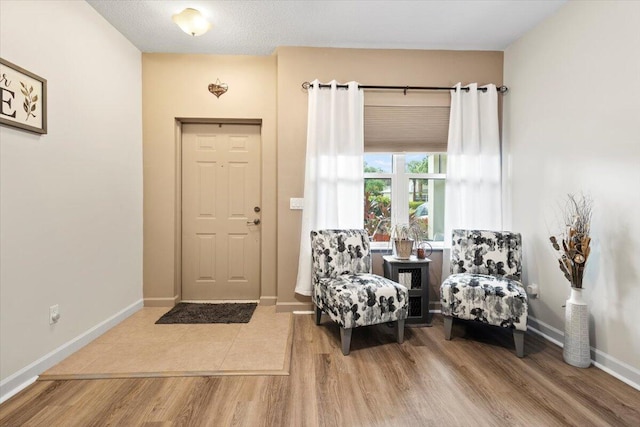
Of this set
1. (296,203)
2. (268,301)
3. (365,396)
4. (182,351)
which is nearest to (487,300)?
(365,396)

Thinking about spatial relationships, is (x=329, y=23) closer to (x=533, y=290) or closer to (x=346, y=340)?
A: (x=346, y=340)

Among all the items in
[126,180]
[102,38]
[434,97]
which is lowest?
[126,180]

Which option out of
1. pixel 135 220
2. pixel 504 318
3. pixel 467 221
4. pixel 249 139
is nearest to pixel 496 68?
pixel 467 221

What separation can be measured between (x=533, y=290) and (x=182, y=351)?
9.66ft

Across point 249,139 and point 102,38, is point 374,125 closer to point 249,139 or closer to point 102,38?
point 249,139

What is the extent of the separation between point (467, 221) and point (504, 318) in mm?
1058

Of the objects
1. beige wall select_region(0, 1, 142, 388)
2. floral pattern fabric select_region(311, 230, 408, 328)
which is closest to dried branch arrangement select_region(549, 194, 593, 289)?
floral pattern fabric select_region(311, 230, 408, 328)

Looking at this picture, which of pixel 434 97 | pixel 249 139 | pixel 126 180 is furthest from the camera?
pixel 249 139

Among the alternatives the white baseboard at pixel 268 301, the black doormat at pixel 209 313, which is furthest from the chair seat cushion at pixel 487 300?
the black doormat at pixel 209 313

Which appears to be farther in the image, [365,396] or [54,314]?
[54,314]

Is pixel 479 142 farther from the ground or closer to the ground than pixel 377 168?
farther from the ground

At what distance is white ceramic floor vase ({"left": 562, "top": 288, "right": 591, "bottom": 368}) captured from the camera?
2.16m

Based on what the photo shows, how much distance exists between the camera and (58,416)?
1.66 meters

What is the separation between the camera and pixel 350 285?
2506mm
